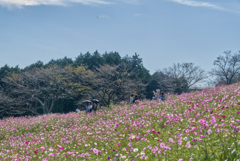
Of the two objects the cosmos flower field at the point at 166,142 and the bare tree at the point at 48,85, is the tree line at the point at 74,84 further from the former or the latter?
the cosmos flower field at the point at 166,142

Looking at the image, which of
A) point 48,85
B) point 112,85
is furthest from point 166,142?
point 48,85

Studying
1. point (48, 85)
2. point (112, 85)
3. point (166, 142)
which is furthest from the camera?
point (48, 85)

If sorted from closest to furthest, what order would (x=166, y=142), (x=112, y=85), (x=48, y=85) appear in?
(x=166, y=142) < (x=112, y=85) < (x=48, y=85)

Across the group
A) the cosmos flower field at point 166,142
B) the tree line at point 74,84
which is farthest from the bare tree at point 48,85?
the cosmos flower field at point 166,142

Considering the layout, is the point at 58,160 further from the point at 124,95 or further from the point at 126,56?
the point at 126,56

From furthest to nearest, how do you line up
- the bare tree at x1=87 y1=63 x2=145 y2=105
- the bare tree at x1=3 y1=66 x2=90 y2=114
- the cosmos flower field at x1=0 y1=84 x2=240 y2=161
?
1. the bare tree at x1=3 y1=66 x2=90 y2=114
2. the bare tree at x1=87 y1=63 x2=145 y2=105
3. the cosmos flower field at x1=0 y1=84 x2=240 y2=161

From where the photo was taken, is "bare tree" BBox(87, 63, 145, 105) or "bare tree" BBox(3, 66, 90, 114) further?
"bare tree" BBox(3, 66, 90, 114)

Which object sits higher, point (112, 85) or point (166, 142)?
point (112, 85)

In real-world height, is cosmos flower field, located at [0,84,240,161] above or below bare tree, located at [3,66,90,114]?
below

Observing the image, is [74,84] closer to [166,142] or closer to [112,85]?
[112,85]

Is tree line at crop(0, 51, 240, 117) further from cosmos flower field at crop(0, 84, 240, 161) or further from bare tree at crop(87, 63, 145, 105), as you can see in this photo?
cosmos flower field at crop(0, 84, 240, 161)

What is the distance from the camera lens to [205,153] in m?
2.95

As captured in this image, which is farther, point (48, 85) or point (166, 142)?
point (48, 85)

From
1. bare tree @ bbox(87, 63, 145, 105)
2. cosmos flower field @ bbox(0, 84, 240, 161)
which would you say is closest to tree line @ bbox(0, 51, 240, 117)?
bare tree @ bbox(87, 63, 145, 105)
